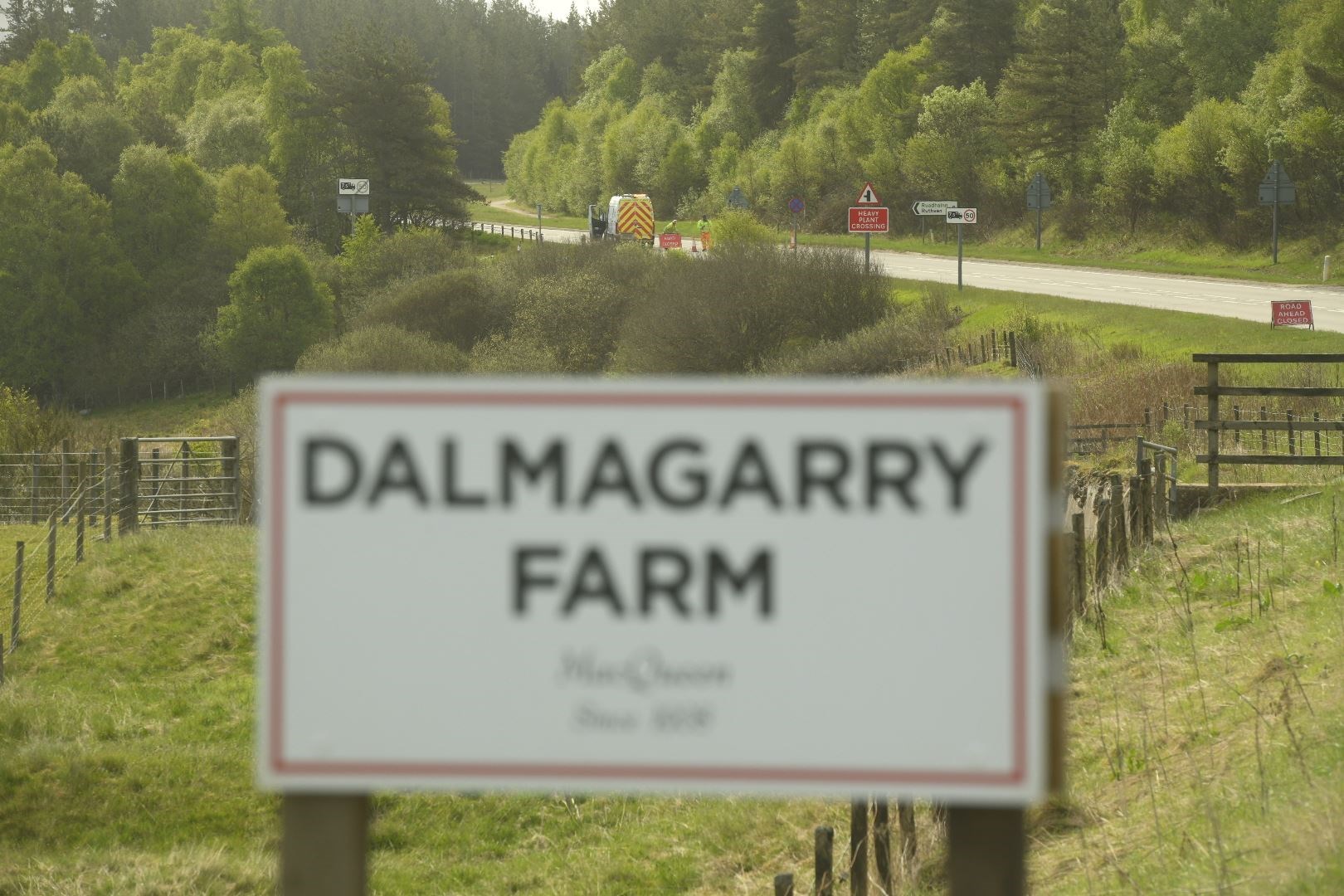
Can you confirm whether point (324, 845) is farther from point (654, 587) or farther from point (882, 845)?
point (882, 845)

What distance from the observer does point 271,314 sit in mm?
67438

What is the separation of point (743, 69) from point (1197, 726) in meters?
91.8

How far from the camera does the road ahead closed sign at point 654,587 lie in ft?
7.45

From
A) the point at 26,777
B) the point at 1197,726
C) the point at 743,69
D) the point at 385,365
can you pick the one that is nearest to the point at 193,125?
the point at 743,69

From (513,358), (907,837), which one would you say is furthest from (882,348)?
(907,837)

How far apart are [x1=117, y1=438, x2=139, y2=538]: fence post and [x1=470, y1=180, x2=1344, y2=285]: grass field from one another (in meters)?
28.9

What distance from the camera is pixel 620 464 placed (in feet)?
7.59

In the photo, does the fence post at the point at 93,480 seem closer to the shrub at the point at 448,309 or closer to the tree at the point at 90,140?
the shrub at the point at 448,309

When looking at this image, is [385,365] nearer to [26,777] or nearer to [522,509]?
[26,777]

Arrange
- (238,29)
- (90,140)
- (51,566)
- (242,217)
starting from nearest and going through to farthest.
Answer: (51,566)
(242,217)
(90,140)
(238,29)

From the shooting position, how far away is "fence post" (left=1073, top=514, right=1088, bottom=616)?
1009 centimetres

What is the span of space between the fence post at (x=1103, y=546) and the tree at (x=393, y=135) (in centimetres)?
7026

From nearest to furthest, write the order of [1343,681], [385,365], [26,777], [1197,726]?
[1343,681] < [1197,726] < [26,777] < [385,365]

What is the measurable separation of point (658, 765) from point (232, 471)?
23.0 metres
